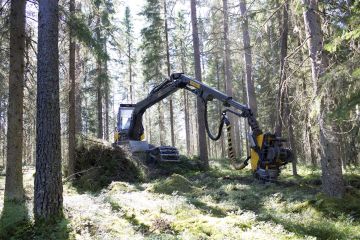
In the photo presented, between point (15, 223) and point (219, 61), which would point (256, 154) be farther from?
point (219, 61)

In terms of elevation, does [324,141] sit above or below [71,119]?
below

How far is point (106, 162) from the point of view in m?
15.3

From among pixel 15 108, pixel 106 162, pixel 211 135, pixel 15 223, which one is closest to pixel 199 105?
pixel 106 162

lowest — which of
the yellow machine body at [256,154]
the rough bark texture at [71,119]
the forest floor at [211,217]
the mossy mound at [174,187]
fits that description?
the forest floor at [211,217]

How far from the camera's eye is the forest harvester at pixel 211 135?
30.8ft

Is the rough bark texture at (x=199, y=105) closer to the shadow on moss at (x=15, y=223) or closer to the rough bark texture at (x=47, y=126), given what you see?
the rough bark texture at (x=47, y=126)

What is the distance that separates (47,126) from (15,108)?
312 centimetres

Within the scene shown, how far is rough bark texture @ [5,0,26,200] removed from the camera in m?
9.98

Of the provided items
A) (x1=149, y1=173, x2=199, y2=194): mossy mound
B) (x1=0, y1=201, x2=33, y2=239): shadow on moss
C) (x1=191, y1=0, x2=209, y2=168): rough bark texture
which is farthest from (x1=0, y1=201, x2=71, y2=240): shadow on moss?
(x1=191, y1=0, x2=209, y2=168): rough bark texture

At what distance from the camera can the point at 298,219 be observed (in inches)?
304

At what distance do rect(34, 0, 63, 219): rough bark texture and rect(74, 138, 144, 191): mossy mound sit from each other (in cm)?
685

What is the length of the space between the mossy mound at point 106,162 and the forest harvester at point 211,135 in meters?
0.84

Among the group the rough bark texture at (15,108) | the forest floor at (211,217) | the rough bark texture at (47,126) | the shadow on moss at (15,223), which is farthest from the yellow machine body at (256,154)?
the rough bark texture at (15,108)

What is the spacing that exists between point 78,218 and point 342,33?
19.3ft
